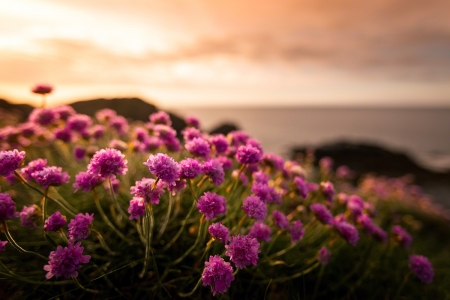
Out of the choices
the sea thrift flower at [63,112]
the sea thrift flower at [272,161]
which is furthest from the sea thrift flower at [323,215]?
the sea thrift flower at [63,112]

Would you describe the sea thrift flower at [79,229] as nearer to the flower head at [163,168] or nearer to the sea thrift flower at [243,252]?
the flower head at [163,168]

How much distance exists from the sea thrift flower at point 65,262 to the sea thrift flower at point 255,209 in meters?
1.06

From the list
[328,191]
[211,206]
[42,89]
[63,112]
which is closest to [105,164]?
[211,206]

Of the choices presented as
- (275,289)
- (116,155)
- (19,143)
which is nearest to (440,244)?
(275,289)

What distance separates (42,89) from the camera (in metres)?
3.79

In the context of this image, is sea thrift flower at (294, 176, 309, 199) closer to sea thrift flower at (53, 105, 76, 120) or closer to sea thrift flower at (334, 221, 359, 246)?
sea thrift flower at (334, 221, 359, 246)

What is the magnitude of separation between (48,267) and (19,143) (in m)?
2.82

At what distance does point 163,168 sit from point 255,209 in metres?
0.73

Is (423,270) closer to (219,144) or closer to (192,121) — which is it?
(219,144)

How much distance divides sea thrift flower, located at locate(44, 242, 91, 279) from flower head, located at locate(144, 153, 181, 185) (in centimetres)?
66

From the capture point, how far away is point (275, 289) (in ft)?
9.05

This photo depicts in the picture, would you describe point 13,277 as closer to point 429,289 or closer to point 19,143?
point 19,143

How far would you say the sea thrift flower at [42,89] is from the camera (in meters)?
3.76

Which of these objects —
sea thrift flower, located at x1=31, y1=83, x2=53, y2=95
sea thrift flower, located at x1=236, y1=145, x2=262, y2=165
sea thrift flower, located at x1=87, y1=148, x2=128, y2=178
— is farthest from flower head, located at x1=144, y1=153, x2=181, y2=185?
sea thrift flower, located at x1=31, y1=83, x2=53, y2=95
